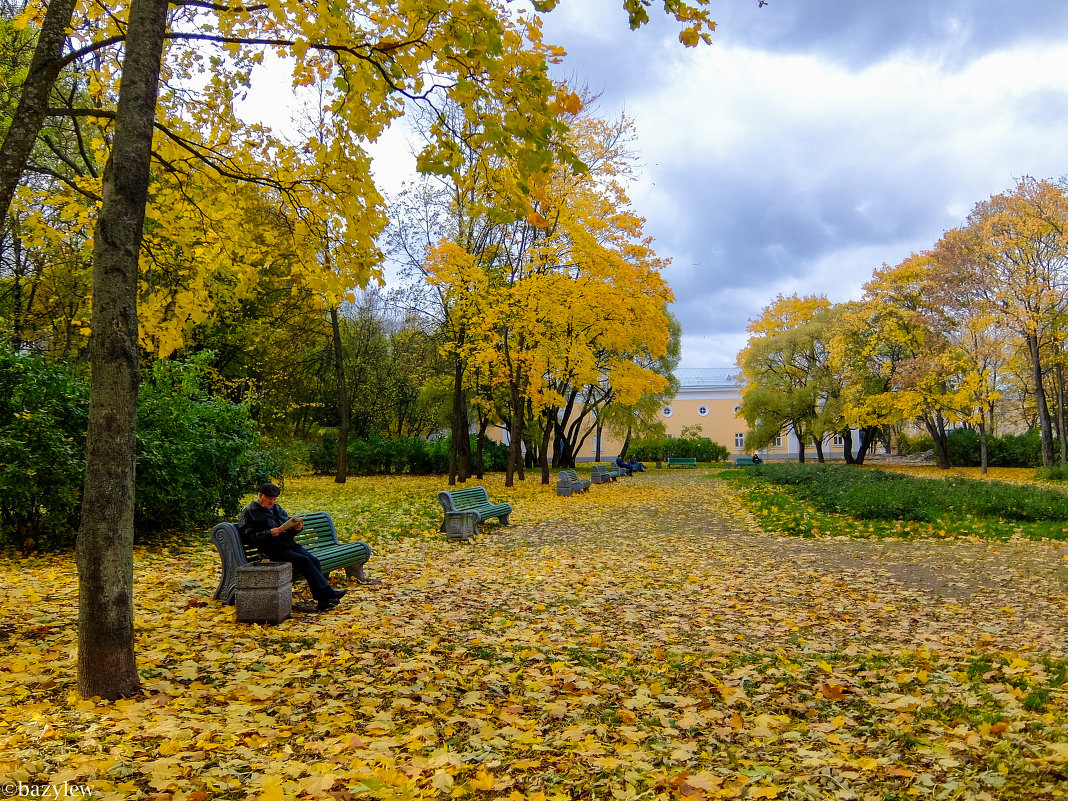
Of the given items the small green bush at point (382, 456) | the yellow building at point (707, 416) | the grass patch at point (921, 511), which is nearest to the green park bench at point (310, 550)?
the grass patch at point (921, 511)

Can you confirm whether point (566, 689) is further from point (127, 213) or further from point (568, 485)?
point (568, 485)

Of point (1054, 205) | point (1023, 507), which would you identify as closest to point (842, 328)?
point (1054, 205)

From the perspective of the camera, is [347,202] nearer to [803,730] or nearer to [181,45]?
[181,45]

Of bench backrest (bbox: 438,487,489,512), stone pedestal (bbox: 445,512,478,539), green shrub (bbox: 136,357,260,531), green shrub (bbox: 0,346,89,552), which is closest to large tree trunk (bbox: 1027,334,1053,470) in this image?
bench backrest (bbox: 438,487,489,512)

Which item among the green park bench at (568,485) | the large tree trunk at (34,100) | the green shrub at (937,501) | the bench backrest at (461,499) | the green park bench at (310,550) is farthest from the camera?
the green park bench at (568,485)

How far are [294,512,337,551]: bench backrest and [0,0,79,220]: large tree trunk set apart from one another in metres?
3.58

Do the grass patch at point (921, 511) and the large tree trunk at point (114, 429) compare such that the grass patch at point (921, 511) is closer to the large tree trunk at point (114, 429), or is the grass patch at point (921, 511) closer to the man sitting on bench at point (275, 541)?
the man sitting on bench at point (275, 541)

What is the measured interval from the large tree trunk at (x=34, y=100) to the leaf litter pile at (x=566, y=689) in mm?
3087

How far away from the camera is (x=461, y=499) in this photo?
10.7 meters

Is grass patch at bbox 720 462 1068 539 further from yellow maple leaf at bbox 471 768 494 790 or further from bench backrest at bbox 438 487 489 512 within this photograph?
yellow maple leaf at bbox 471 768 494 790

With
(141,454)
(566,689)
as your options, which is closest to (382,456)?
(141,454)

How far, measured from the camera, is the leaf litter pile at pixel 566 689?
108 inches

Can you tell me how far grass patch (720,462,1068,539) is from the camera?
10180mm

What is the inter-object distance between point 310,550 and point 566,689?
11.3 ft
